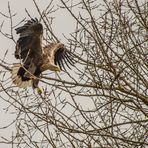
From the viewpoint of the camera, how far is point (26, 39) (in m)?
5.74

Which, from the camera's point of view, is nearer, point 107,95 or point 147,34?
point 107,95

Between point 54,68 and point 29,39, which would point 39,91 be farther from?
point 29,39

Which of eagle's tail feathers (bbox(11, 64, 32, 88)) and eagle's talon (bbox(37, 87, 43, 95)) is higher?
eagle's tail feathers (bbox(11, 64, 32, 88))

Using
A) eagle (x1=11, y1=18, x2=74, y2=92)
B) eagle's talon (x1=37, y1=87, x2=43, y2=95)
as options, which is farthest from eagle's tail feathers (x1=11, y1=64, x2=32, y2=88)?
eagle's talon (x1=37, y1=87, x2=43, y2=95)

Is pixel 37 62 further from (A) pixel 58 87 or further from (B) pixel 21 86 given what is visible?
(A) pixel 58 87

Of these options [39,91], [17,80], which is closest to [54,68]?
[39,91]

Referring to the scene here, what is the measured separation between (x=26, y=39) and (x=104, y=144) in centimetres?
147

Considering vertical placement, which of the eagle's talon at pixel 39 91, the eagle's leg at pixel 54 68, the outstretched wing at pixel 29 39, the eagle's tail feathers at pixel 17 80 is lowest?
the eagle's talon at pixel 39 91

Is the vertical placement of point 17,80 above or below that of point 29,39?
below

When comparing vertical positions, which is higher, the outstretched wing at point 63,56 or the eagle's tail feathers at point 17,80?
the outstretched wing at point 63,56

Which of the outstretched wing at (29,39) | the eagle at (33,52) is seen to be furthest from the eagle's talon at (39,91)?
the outstretched wing at (29,39)

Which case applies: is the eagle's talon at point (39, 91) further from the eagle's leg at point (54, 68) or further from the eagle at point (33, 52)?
the eagle's leg at point (54, 68)

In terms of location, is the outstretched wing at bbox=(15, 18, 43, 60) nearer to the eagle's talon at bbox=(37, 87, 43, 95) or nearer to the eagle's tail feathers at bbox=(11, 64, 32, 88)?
the eagle's tail feathers at bbox=(11, 64, 32, 88)

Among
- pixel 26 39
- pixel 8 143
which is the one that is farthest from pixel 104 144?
pixel 26 39
